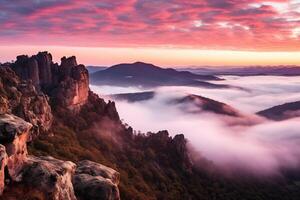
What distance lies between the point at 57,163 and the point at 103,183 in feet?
20.8

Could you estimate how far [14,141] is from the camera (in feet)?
158

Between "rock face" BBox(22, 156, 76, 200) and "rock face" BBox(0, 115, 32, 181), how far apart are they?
98 centimetres

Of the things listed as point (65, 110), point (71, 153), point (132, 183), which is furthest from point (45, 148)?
point (65, 110)

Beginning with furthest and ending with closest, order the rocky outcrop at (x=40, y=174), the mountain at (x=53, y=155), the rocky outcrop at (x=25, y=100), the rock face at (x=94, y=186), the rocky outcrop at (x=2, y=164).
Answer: the rocky outcrop at (x=25, y=100) → the rock face at (x=94, y=186) → the mountain at (x=53, y=155) → the rocky outcrop at (x=40, y=174) → the rocky outcrop at (x=2, y=164)

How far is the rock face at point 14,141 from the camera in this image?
4662 cm

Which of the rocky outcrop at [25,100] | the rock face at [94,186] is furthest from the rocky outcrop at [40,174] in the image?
the rocky outcrop at [25,100]

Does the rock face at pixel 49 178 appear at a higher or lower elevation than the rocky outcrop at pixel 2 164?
lower

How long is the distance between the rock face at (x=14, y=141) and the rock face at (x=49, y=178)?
98cm

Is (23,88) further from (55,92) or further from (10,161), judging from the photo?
(10,161)

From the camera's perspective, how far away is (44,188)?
45.2m

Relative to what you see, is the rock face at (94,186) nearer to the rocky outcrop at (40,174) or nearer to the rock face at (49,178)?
the rocky outcrop at (40,174)

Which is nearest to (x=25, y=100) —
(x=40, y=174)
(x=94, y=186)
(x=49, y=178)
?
(x=94, y=186)

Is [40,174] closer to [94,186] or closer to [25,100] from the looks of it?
[94,186]

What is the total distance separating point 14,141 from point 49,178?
6349 mm
